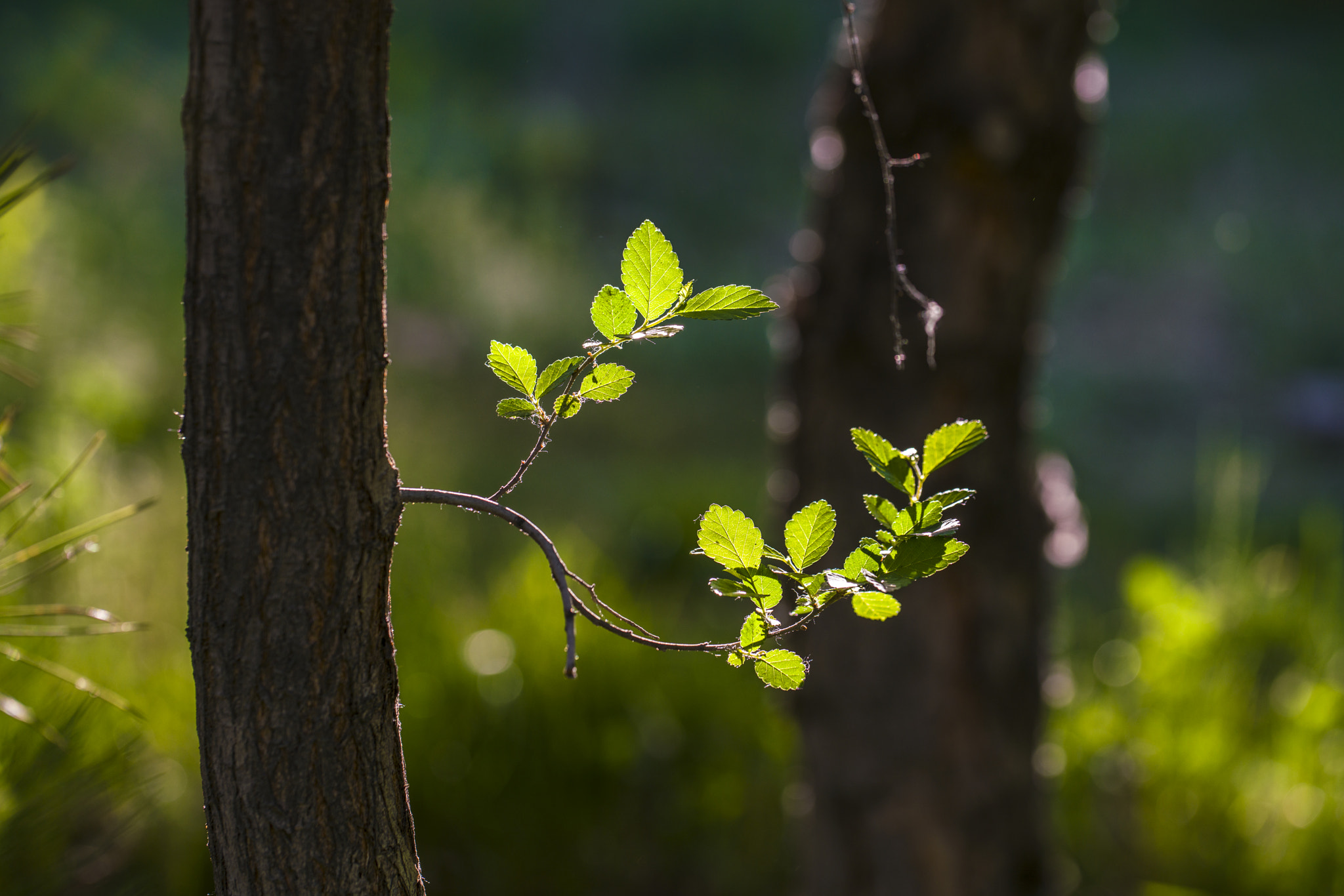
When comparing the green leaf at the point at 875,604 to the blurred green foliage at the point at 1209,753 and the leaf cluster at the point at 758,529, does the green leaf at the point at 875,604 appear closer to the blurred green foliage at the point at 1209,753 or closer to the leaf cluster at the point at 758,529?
the leaf cluster at the point at 758,529

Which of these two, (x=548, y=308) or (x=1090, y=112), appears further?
(x=548, y=308)

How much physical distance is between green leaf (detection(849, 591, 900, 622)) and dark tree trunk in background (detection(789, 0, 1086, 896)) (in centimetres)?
77

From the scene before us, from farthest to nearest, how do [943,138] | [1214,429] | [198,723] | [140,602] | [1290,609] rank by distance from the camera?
[1214,429]
[140,602]
[1290,609]
[943,138]
[198,723]

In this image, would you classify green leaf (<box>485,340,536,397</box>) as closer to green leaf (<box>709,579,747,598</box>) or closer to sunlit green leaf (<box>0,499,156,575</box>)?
green leaf (<box>709,579,747,598</box>)

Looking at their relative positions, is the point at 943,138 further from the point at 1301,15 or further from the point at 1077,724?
the point at 1301,15

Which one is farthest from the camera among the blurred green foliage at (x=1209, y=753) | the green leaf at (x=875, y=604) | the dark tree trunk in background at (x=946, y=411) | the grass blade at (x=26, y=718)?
the blurred green foliage at (x=1209, y=753)

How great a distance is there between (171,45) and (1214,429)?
7.12 m

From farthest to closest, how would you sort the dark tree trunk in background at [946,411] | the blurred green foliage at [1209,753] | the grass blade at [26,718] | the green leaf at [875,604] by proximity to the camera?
the blurred green foliage at [1209,753]
the dark tree trunk in background at [946,411]
the grass blade at [26,718]
the green leaf at [875,604]

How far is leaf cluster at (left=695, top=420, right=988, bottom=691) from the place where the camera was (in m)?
0.26

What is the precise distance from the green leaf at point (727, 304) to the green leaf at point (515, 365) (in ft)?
0.16

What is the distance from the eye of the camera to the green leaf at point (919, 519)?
0.26 meters

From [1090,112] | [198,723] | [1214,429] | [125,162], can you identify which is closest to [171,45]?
[125,162]

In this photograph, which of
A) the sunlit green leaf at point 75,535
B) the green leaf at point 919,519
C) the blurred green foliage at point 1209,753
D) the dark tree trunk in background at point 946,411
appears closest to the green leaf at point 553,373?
the green leaf at point 919,519

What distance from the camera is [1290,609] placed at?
1.79m
